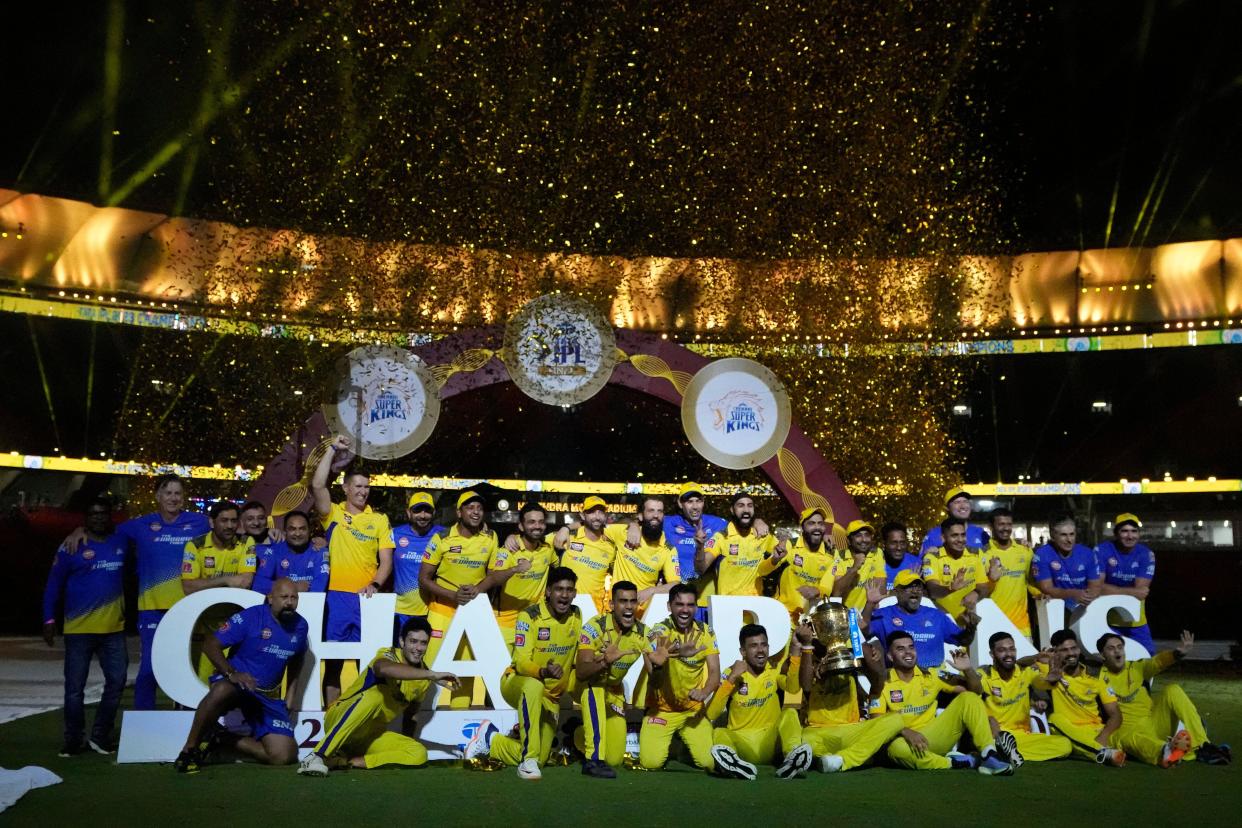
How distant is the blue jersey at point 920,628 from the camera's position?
8539 mm

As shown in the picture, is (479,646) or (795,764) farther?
(479,646)

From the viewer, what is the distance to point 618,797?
650 cm

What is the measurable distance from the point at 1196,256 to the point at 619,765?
21446mm

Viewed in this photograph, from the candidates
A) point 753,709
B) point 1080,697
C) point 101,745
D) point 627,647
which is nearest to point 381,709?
point 627,647

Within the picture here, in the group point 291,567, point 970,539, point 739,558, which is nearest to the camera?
point 291,567

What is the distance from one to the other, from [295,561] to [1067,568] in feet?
22.1

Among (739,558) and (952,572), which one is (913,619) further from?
(739,558)

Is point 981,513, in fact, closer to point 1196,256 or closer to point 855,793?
point 1196,256

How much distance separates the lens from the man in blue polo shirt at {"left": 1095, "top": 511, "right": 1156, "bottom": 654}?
9734 millimetres

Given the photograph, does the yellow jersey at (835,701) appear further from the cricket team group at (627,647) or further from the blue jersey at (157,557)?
the blue jersey at (157,557)

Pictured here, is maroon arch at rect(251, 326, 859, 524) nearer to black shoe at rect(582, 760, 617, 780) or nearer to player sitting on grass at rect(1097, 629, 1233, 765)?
player sitting on grass at rect(1097, 629, 1233, 765)

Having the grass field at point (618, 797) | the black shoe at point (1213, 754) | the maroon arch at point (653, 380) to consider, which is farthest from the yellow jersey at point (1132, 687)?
the maroon arch at point (653, 380)

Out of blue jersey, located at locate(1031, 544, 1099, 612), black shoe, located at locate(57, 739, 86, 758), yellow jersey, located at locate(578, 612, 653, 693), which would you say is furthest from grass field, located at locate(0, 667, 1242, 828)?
blue jersey, located at locate(1031, 544, 1099, 612)

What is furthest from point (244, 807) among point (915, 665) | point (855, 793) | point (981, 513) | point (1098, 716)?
point (981, 513)
